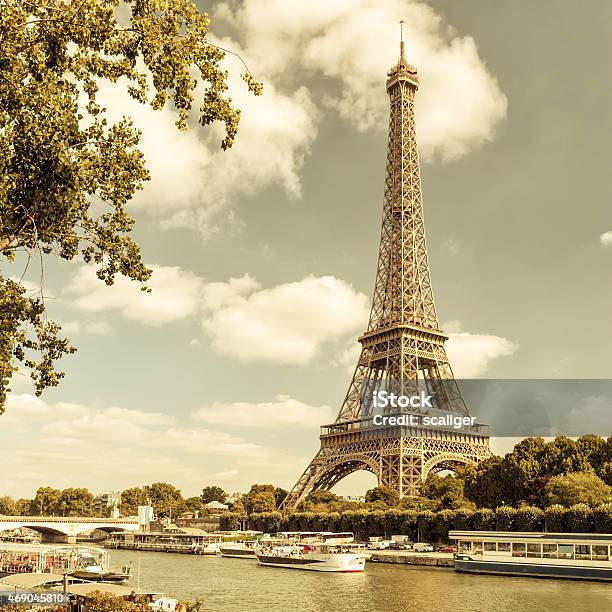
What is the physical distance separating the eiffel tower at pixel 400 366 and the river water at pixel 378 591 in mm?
29113

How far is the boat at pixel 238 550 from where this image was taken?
82.2 meters

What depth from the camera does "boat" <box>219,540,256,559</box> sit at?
82194mm

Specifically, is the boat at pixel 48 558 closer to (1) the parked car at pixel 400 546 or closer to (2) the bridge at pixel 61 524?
(1) the parked car at pixel 400 546

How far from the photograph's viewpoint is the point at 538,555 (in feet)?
174

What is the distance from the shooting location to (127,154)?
57.8 ft

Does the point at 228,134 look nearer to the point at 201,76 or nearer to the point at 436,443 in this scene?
the point at 201,76

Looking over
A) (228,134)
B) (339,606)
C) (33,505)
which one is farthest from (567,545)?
(33,505)

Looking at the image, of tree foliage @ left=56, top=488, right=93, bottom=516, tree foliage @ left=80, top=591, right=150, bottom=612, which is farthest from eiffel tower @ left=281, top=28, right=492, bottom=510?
tree foliage @ left=56, top=488, right=93, bottom=516

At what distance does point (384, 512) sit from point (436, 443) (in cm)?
1405

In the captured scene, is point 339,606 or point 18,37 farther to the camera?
point 339,606

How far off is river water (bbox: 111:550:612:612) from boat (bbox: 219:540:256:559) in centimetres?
2085

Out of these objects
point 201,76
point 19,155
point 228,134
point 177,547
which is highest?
point 201,76

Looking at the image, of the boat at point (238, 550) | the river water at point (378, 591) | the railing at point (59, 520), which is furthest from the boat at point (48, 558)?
the railing at point (59, 520)

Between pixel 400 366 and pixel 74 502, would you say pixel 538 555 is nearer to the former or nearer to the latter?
pixel 400 366
